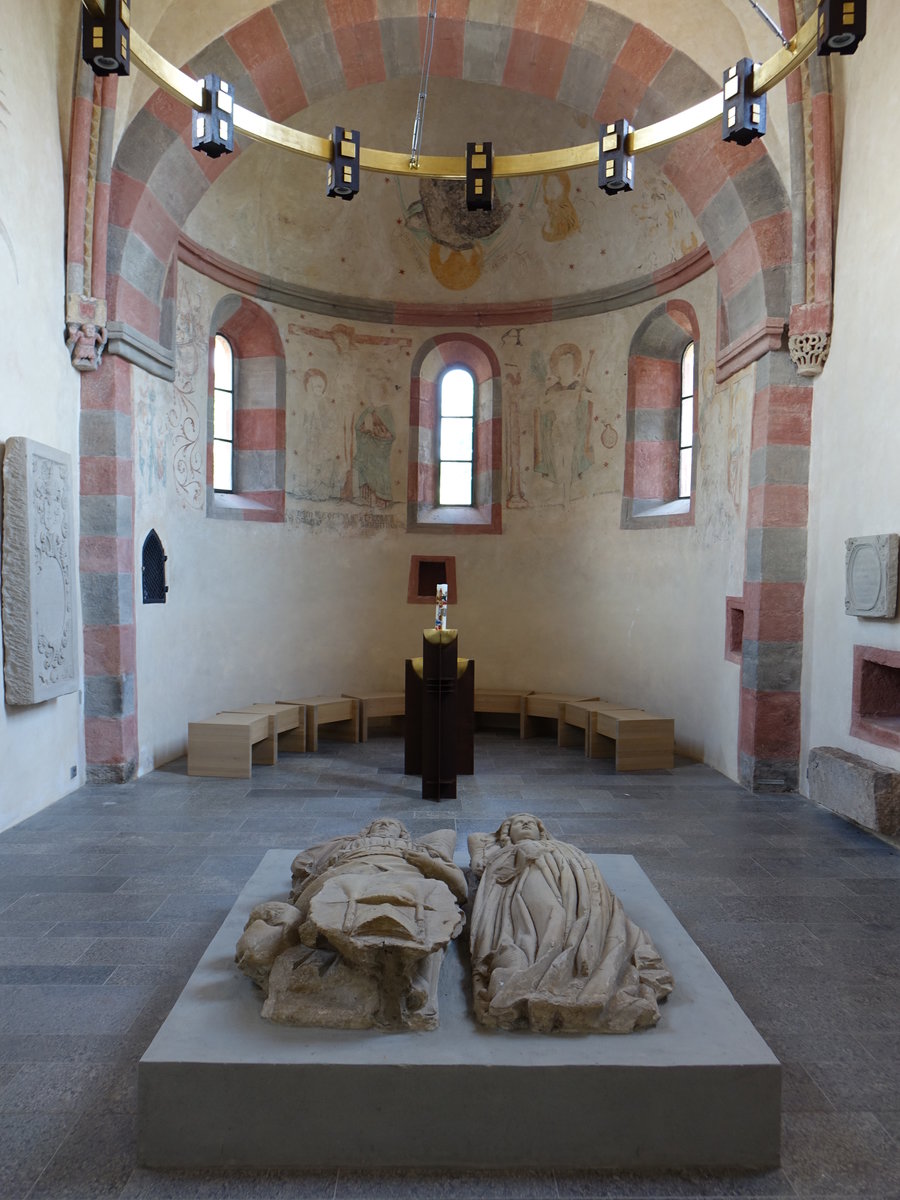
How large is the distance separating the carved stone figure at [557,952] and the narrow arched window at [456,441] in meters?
8.58

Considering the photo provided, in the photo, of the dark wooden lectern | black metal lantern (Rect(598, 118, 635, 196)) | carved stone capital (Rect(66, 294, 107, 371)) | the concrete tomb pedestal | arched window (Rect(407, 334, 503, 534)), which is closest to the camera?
the concrete tomb pedestal

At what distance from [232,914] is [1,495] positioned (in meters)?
4.02

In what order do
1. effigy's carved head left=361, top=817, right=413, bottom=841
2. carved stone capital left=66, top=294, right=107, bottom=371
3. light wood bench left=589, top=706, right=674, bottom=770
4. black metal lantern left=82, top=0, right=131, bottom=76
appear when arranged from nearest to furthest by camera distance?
effigy's carved head left=361, top=817, right=413, bottom=841 < black metal lantern left=82, top=0, right=131, bottom=76 < carved stone capital left=66, top=294, right=107, bottom=371 < light wood bench left=589, top=706, right=674, bottom=770

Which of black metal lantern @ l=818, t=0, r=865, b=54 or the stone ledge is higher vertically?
black metal lantern @ l=818, t=0, r=865, b=54

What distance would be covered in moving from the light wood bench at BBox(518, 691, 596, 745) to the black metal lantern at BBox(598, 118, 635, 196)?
19.6ft

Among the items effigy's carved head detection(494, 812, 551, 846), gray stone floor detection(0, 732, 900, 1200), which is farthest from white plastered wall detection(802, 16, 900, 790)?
effigy's carved head detection(494, 812, 551, 846)

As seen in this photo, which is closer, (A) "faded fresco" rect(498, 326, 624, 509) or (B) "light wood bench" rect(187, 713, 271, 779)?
(B) "light wood bench" rect(187, 713, 271, 779)

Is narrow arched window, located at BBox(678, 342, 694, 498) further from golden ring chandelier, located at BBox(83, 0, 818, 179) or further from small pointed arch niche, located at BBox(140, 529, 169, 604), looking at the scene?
small pointed arch niche, located at BBox(140, 529, 169, 604)

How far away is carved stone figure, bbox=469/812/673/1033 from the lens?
3039mm

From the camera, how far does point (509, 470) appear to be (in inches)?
462

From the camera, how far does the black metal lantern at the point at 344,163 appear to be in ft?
19.5

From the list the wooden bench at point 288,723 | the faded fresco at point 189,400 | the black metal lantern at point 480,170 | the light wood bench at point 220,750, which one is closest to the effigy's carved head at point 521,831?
the black metal lantern at point 480,170

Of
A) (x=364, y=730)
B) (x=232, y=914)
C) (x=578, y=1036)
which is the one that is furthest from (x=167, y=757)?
(x=578, y=1036)

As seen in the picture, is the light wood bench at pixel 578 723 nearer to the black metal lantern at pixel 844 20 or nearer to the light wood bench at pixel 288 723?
the light wood bench at pixel 288 723
